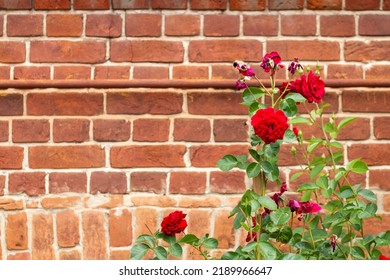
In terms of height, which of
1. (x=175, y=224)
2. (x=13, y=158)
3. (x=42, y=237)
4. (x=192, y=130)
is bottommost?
(x=42, y=237)

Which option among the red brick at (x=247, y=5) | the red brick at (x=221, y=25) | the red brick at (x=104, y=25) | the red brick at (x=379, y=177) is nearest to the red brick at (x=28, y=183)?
the red brick at (x=104, y=25)

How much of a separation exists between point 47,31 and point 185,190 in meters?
0.73

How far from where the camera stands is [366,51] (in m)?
2.59

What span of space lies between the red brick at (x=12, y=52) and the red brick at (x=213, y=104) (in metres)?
0.60

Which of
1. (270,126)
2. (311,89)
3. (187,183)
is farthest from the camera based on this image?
(187,183)

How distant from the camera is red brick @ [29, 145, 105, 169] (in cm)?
256

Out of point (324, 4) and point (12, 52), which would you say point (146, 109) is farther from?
point (324, 4)

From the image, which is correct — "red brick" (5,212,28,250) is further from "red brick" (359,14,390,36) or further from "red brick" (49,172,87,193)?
"red brick" (359,14,390,36)

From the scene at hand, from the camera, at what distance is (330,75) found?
2.59m

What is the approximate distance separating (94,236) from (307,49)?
97cm

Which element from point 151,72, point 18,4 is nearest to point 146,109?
point 151,72

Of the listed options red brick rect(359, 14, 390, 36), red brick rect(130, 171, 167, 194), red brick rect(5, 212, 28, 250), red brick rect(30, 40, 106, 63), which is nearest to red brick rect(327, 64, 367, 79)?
red brick rect(359, 14, 390, 36)

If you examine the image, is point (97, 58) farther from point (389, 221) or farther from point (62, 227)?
point (389, 221)
